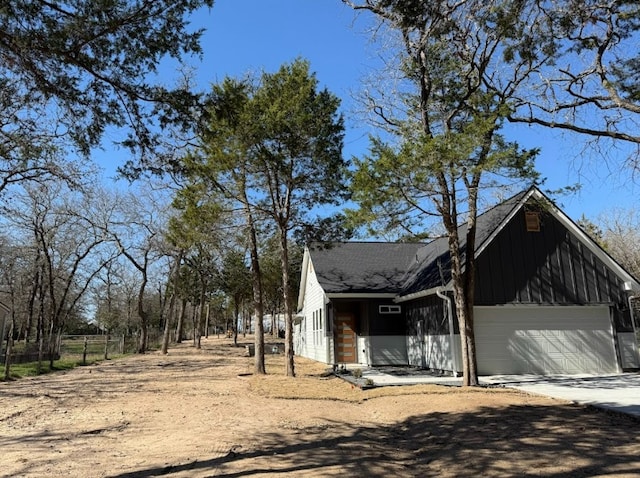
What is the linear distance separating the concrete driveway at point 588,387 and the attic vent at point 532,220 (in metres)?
4.49

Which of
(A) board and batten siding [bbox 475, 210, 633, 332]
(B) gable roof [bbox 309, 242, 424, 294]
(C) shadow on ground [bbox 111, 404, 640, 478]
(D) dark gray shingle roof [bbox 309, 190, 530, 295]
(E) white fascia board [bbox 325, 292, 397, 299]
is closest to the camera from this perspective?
(C) shadow on ground [bbox 111, 404, 640, 478]

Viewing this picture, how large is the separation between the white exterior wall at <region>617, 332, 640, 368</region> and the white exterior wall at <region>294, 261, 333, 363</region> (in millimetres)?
9866

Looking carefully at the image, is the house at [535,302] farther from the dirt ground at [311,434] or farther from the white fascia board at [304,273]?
the white fascia board at [304,273]

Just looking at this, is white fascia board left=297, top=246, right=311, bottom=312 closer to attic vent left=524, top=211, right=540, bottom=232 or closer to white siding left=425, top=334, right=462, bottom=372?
white siding left=425, top=334, right=462, bottom=372

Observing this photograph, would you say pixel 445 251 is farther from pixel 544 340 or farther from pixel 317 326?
pixel 317 326

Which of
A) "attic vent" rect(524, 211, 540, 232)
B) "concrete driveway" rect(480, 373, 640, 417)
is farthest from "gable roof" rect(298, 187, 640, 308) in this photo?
"concrete driveway" rect(480, 373, 640, 417)

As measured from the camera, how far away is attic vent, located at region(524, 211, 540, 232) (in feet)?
49.1

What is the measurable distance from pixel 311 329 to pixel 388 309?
646 cm

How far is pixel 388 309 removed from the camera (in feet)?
59.9

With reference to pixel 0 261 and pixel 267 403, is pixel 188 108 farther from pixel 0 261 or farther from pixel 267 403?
pixel 0 261

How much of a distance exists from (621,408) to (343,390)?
5991 mm

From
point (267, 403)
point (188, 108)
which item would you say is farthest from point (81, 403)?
point (188, 108)

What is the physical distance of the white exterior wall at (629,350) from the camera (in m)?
14.8

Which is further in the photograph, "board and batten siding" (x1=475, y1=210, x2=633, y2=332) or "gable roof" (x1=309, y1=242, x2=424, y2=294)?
"gable roof" (x1=309, y1=242, x2=424, y2=294)
